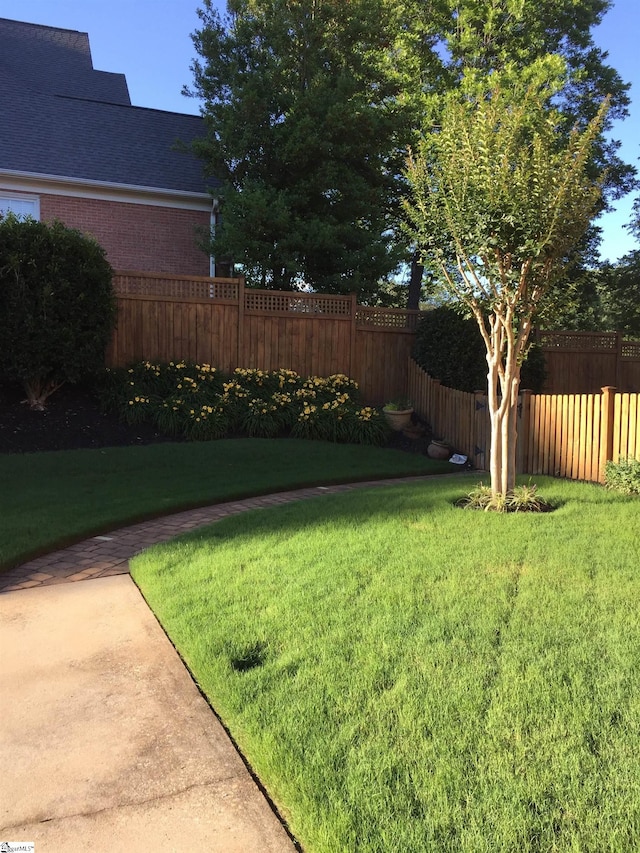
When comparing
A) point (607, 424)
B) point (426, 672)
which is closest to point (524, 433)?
point (607, 424)

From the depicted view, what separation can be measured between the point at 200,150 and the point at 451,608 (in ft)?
44.2

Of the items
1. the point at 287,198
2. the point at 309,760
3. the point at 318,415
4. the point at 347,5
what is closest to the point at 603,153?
the point at 347,5

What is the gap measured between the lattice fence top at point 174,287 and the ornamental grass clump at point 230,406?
4.67 feet

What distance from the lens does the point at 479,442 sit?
9.75 m

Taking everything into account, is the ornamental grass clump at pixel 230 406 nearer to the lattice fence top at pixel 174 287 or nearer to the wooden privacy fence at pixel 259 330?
the wooden privacy fence at pixel 259 330

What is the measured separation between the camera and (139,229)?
49.4 ft

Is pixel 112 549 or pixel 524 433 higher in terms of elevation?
pixel 524 433

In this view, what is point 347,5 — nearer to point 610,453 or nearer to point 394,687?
point 610,453

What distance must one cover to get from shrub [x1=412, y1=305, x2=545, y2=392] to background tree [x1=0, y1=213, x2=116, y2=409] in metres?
6.03

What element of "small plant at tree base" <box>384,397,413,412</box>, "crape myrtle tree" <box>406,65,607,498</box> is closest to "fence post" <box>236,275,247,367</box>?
"small plant at tree base" <box>384,397,413,412</box>

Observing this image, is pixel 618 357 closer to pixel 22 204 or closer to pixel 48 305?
pixel 48 305

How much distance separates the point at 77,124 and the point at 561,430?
48.2ft

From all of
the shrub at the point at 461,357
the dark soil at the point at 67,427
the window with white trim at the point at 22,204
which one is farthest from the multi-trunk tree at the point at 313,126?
the dark soil at the point at 67,427

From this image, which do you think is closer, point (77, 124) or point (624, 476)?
point (624, 476)
